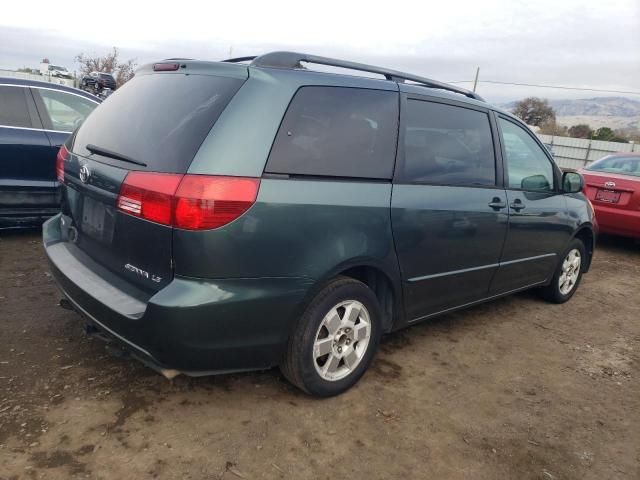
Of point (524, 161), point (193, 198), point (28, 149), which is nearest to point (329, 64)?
point (193, 198)

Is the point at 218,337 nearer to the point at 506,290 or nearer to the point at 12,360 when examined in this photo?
the point at 12,360

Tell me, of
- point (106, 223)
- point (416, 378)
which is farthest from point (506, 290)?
point (106, 223)

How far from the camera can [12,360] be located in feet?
9.82

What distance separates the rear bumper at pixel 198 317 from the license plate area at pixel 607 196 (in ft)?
19.8

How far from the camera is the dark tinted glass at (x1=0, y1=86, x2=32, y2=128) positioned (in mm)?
5027

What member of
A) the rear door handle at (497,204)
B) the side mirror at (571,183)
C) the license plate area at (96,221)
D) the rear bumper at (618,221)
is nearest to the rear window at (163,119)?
the license plate area at (96,221)

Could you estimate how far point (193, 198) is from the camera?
2238 mm

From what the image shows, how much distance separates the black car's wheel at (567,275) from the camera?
481 centimetres

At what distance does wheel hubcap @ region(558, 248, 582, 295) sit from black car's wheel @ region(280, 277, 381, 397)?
2648 mm

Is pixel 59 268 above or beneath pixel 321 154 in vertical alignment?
beneath

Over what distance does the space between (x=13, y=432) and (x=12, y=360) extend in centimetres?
73

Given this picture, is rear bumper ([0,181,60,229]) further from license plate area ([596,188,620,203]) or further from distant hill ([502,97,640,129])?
distant hill ([502,97,640,129])

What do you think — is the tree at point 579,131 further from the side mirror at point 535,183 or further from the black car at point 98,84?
the side mirror at point 535,183

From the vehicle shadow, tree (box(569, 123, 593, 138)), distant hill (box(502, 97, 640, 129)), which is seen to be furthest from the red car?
distant hill (box(502, 97, 640, 129))
